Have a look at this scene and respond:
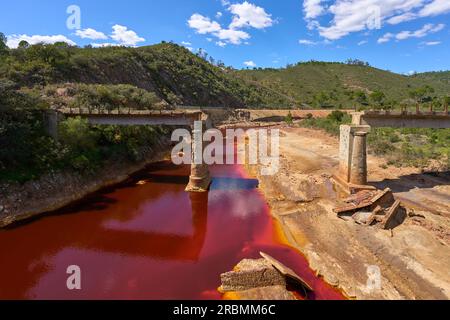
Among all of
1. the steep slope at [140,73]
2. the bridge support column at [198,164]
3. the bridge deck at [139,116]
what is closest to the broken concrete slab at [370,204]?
the bridge support column at [198,164]

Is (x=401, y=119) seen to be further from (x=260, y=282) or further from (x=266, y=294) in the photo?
(x=266, y=294)

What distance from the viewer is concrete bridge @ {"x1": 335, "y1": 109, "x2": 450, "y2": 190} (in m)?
28.6

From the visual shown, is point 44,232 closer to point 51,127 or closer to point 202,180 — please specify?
point 51,127

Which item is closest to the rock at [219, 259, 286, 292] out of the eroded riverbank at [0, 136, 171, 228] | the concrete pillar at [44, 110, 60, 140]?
the eroded riverbank at [0, 136, 171, 228]

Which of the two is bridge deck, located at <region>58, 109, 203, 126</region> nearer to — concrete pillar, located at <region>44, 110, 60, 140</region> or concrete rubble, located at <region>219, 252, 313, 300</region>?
concrete pillar, located at <region>44, 110, 60, 140</region>

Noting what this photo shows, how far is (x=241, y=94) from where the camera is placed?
135375mm

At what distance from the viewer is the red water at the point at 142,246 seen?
16391mm

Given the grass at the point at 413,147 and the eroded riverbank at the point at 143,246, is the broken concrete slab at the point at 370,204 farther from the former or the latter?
the grass at the point at 413,147

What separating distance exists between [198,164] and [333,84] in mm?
160875

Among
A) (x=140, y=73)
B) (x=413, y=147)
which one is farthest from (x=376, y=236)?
(x=140, y=73)

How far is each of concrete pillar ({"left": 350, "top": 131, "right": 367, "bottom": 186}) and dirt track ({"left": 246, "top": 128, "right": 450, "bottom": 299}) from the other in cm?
262

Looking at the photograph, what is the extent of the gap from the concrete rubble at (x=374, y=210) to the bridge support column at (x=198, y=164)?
14429mm

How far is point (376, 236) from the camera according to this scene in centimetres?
2055
